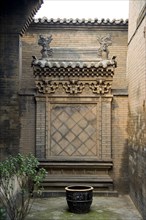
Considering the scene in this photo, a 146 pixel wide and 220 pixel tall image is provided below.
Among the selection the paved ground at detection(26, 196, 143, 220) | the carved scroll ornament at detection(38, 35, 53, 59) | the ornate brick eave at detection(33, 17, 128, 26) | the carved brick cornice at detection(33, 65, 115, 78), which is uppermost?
the ornate brick eave at detection(33, 17, 128, 26)

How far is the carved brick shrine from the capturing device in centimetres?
1038

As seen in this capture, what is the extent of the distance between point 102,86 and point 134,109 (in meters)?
1.43

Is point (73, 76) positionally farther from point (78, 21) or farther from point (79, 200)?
point (79, 200)

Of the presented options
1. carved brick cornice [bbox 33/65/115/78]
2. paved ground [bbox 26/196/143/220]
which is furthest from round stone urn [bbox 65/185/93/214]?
carved brick cornice [bbox 33/65/115/78]

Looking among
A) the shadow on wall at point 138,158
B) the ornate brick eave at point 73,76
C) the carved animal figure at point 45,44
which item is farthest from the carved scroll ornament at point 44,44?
the shadow on wall at point 138,158

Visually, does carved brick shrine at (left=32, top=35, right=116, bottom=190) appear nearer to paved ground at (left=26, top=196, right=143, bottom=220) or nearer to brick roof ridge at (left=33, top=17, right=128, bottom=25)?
paved ground at (left=26, top=196, right=143, bottom=220)

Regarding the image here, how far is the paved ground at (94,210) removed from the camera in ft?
26.5

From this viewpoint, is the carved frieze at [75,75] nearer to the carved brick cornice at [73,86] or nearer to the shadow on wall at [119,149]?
the carved brick cornice at [73,86]

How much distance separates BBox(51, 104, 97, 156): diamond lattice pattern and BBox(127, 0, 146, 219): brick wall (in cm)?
113

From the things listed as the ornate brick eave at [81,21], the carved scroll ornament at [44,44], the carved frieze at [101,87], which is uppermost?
the ornate brick eave at [81,21]

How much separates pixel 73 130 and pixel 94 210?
271cm

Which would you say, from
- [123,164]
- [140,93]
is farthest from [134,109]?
[123,164]

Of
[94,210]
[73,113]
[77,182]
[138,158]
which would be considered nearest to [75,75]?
[73,113]

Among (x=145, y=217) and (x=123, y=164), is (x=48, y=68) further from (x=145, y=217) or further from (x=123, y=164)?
(x=145, y=217)
